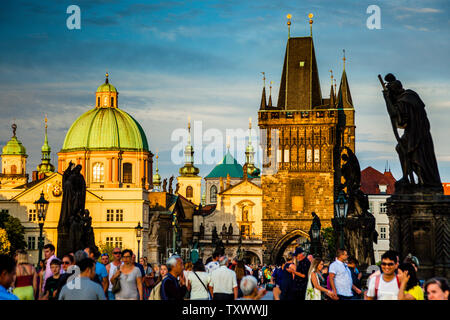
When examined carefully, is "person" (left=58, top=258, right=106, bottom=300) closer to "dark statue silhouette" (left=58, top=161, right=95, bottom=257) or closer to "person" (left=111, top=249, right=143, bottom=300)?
"person" (left=111, top=249, right=143, bottom=300)

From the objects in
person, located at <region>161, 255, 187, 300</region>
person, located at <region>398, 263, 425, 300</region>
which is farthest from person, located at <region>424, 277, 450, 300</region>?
person, located at <region>161, 255, 187, 300</region>

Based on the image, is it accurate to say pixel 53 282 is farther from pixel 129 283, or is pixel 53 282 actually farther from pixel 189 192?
pixel 189 192

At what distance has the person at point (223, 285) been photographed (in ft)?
45.2

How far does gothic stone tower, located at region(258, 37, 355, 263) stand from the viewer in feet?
282

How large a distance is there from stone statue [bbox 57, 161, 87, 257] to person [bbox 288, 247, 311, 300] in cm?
591

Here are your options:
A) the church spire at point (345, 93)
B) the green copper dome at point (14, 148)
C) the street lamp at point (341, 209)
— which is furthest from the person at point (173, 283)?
the green copper dome at point (14, 148)

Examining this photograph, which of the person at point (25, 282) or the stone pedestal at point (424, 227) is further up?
the stone pedestal at point (424, 227)

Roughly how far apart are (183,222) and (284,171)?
93.7ft

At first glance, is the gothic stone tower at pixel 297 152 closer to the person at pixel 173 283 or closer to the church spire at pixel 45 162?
the church spire at pixel 45 162

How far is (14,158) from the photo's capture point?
12912cm

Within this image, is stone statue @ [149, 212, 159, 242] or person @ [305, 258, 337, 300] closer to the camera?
person @ [305, 258, 337, 300]

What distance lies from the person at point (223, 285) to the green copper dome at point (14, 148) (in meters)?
119

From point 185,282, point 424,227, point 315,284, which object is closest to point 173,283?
point 185,282
